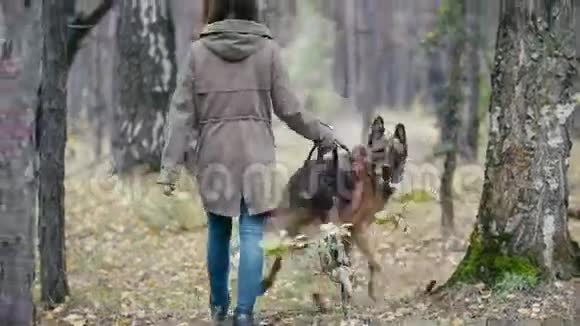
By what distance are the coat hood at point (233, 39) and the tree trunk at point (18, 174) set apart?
1102 mm

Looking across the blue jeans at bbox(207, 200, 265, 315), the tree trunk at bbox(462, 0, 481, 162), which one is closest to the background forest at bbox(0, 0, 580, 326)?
the tree trunk at bbox(462, 0, 481, 162)

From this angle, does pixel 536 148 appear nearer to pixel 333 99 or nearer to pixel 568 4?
pixel 568 4

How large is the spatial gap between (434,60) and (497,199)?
33.3m

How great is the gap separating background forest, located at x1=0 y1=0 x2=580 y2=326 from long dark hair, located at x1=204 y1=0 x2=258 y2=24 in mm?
506

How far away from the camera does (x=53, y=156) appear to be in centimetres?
800

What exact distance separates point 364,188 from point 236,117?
185 centimetres

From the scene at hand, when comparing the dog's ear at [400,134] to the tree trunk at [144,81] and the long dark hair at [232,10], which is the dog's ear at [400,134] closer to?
the long dark hair at [232,10]

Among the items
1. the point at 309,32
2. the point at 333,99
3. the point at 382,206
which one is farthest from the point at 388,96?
the point at 382,206

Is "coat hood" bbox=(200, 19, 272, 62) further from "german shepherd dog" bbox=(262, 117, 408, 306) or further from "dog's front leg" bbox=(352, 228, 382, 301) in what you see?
"dog's front leg" bbox=(352, 228, 382, 301)

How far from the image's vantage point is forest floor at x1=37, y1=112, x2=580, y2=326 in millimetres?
6176

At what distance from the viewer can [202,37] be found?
5262 mm

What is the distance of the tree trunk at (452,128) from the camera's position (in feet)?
42.9

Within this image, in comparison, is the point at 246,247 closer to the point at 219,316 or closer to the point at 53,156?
the point at 219,316

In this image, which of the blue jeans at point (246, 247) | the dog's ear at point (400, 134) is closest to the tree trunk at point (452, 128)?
the dog's ear at point (400, 134)
